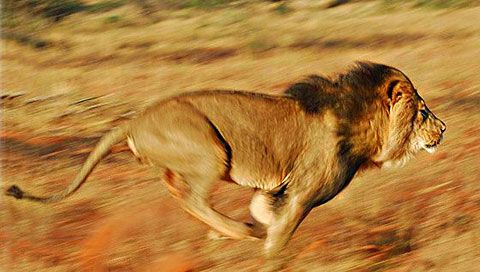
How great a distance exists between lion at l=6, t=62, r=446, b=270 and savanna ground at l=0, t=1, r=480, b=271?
569mm

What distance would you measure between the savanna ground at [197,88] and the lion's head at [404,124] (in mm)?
420

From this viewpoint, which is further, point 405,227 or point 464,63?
point 464,63

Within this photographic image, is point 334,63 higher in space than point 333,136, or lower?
lower

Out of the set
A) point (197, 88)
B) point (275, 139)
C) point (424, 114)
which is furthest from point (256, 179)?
point (197, 88)

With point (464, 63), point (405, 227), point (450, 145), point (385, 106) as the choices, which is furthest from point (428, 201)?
point (464, 63)

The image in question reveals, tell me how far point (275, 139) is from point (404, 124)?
2.22 feet

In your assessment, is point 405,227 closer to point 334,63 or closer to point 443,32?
point 334,63

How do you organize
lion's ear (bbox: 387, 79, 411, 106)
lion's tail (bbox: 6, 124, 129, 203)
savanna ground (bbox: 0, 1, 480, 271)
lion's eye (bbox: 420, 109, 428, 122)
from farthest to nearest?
savanna ground (bbox: 0, 1, 480, 271) < lion's eye (bbox: 420, 109, 428, 122) < lion's ear (bbox: 387, 79, 411, 106) < lion's tail (bbox: 6, 124, 129, 203)

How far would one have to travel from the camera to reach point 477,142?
788cm

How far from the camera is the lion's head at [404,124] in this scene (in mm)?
5793

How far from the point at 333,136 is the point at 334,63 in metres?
4.03

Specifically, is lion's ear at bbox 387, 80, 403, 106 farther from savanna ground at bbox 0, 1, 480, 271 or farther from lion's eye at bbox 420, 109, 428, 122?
savanna ground at bbox 0, 1, 480, 271

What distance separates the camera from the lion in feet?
18.1

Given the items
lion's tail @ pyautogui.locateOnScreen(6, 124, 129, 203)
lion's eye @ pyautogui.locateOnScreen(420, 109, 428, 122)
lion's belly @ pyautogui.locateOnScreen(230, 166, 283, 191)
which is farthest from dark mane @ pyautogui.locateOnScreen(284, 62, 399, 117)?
lion's tail @ pyautogui.locateOnScreen(6, 124, 129, 203)
